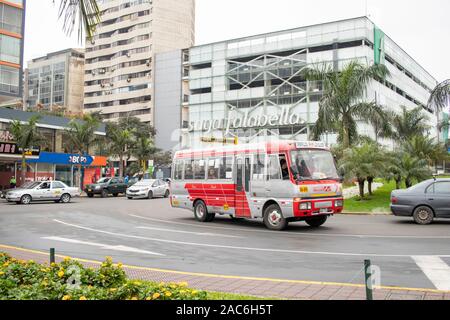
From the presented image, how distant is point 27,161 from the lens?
4069cm

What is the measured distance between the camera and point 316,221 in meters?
15.9

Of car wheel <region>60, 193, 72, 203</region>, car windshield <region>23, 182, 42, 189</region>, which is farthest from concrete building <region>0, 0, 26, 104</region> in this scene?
car wheel <region>60, 193, 72, 203</region>

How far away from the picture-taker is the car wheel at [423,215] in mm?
15656

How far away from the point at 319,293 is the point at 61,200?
Answer: 27.3m

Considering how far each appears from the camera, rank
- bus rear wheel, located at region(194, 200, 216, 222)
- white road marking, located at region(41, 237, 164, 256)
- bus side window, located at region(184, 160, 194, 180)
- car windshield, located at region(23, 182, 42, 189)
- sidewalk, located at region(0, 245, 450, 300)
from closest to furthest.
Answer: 1. sidewalk, located at region(0, 245, 450, 300)
2. white road marking, located at region(41, 237, 164, 256)
3. bus rear wheel, located at region(194, 200, 216, 222)
4. bus side window, located at region(184, 160, 194, 180)
5. car windshield, located at region(23, 182, 42, 189)

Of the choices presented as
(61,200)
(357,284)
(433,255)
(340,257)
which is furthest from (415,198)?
(61,200)

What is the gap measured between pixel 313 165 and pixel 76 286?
10464 mm

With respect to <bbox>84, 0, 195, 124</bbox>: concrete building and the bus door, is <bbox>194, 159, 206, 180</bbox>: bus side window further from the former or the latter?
<bbox>84, 0, 195, 124</bbox>: concrete building

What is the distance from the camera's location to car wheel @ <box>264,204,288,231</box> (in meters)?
14.4

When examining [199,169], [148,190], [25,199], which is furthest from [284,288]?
[148,190]

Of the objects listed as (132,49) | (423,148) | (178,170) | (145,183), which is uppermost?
(132,49)

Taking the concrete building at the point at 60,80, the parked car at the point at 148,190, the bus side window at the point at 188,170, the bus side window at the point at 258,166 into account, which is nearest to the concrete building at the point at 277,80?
the parked car at the point at 148,190

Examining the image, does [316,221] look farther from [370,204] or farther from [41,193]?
[41,193]

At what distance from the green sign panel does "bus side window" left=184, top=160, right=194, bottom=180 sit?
50.2 m
